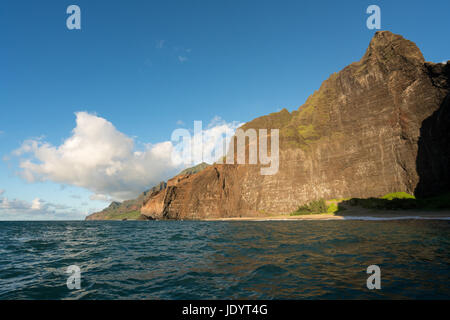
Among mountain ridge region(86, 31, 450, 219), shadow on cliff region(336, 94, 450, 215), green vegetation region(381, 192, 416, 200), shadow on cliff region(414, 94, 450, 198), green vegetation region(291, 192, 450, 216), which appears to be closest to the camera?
green vegetation region(291, 192, 450, 216)

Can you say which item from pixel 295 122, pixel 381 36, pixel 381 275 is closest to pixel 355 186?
pixel 295 122

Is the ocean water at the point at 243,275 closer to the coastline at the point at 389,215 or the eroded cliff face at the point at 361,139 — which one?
the coastline at the point at 389,215

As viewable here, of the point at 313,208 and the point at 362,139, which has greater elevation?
the point at 362,139

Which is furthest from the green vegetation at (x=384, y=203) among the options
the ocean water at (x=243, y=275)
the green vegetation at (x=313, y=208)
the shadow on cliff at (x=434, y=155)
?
the ocean water at (x=243, y=275)

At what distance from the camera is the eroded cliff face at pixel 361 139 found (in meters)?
53.6

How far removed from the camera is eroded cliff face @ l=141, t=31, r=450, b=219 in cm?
5356

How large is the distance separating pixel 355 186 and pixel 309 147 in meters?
19.1

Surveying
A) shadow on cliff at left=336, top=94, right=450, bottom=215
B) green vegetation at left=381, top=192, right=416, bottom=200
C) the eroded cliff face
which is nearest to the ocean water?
shadow on cliff at left=336, top=94, right=450, bottom=215

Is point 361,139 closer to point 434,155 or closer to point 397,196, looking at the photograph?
point 434,155

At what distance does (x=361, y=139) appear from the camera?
212 feet
